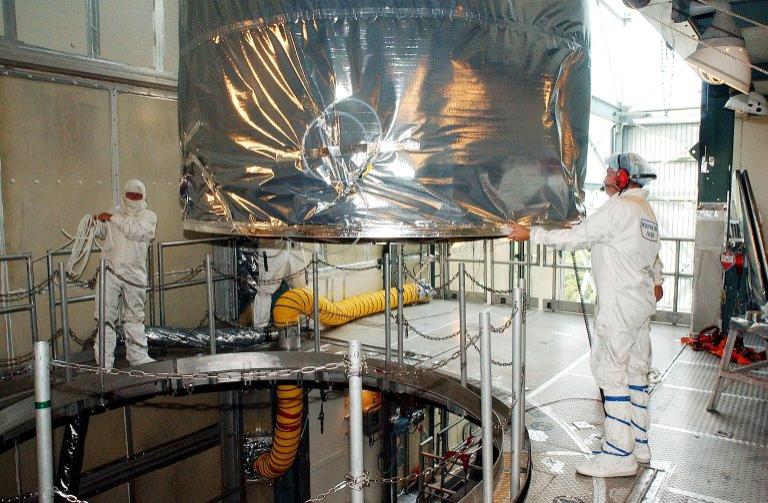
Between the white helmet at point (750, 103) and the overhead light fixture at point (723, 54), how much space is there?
0.75 m

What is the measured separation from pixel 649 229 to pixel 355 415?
2135 millimetres

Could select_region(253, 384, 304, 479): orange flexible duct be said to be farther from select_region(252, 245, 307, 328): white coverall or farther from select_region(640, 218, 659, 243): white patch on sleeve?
select_region(640, 218, 659, 243): white patch on sleeve

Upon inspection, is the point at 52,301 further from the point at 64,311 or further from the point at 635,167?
the point at 635,167

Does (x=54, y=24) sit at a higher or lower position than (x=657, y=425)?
higher

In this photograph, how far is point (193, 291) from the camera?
7938 mm

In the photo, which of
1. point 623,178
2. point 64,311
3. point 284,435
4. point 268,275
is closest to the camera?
point 623,178

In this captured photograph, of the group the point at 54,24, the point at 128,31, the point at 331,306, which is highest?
the point at 128,31

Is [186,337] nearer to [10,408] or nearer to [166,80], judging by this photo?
[10,408]

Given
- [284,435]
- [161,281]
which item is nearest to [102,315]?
[161,281]

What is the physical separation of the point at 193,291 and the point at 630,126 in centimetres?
1317

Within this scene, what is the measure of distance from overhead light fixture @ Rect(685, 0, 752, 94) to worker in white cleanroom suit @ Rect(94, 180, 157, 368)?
16.9 feet

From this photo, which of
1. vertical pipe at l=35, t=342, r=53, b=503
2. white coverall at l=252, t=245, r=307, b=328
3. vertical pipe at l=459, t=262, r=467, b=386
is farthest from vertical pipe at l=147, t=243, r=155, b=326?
vertical pipe at l=35, t=342, r=53, b=503

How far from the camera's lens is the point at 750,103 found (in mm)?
6262

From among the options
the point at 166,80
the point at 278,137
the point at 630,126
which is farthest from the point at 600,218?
the point at 630,126
